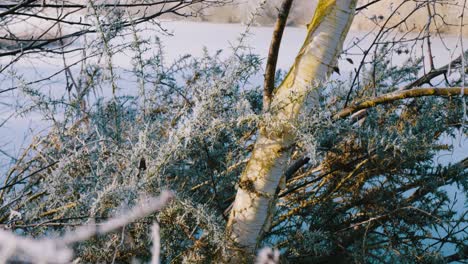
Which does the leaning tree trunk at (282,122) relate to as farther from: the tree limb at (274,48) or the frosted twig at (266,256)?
the frosted twig at (266,256)

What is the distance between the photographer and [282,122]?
1.68 metres

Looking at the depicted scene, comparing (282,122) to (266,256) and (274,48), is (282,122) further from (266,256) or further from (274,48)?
(266,256)

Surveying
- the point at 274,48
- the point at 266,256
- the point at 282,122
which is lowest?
the point at 266,256

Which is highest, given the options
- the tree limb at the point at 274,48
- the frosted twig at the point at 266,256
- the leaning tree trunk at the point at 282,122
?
the tree limb at the point at 274,48

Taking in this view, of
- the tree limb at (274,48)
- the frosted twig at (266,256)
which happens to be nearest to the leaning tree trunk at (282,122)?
the tree limb at (274,48)

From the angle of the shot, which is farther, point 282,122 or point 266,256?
point 282,122

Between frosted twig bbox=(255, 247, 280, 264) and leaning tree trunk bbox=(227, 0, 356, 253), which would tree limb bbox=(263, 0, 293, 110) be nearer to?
leaning tree trunk bbox=(227, 0, 356, 253)

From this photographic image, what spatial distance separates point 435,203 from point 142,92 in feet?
5.09

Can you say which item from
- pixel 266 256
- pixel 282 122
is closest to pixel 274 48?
pixel 282 122

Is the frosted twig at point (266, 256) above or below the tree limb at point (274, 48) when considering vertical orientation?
below

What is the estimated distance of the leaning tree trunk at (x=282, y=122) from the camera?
67.0 inches

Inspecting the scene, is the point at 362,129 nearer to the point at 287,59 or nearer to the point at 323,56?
the point at 323,56

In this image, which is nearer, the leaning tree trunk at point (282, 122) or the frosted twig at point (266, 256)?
the frosted twig at point (266, 256)

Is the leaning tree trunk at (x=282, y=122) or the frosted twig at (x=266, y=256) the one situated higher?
the leaning tree trunk at (x=282, y=122)
